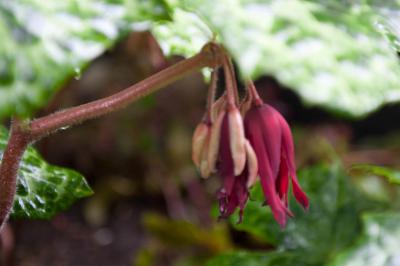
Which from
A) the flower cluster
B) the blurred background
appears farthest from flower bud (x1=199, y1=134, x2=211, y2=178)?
the blurred background

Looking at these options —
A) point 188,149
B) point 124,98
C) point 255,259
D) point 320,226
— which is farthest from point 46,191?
point 188,149

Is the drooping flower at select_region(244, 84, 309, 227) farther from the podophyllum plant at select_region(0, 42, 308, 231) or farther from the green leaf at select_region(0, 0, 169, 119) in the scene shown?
the green leaf at select_region(0, 0, 169, 119)

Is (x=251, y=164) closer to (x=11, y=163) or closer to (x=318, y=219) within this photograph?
(x=11, y=163)

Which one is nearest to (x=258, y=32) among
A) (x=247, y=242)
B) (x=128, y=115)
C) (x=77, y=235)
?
(x=247, y=242)

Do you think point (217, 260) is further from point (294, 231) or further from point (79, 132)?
point (79, 132)

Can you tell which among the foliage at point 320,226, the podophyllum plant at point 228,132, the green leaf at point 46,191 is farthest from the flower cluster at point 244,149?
the foliage at point 320,226

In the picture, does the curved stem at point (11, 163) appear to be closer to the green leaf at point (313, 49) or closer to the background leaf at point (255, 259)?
the green leaf at point (313, 49)
